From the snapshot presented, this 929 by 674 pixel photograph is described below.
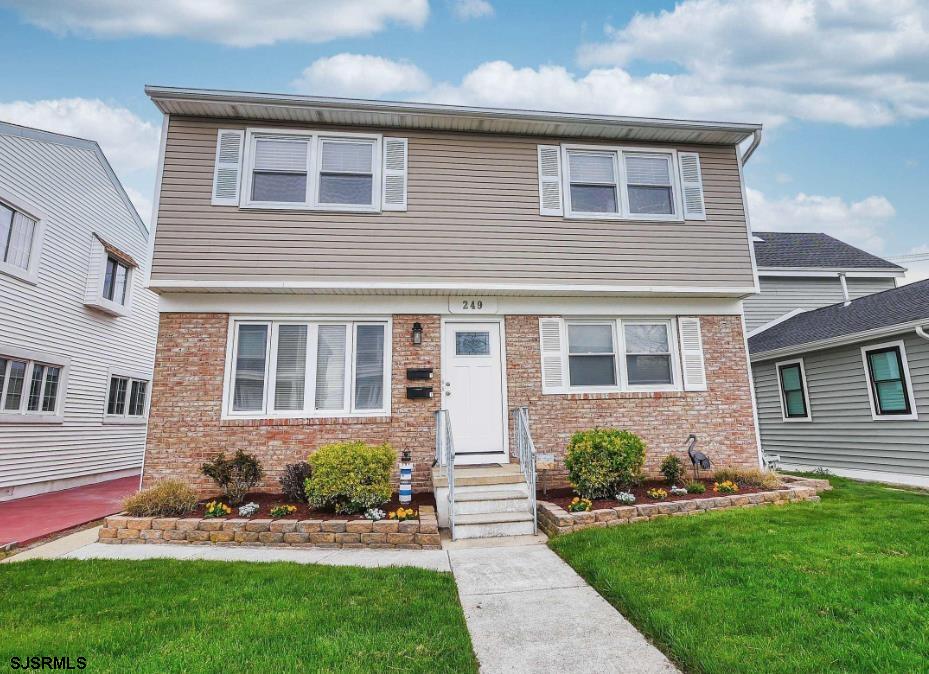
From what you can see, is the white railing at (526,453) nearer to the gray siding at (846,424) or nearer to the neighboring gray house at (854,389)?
the neighboring gray house at (854,389)

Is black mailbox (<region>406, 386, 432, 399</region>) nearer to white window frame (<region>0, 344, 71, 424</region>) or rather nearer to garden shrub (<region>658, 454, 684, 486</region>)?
garden shrub (<region>658, 454, 684, 486</region>)

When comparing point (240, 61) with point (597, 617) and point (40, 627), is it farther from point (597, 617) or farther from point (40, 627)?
point (597, 617)

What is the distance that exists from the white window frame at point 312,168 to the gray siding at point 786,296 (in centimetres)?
1234

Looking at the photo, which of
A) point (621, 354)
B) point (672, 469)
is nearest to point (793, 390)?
point (621, 354)

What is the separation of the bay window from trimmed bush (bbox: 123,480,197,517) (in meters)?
1.51

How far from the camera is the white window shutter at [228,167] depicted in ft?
24.1

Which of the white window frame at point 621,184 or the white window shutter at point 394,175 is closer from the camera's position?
the white window shutter at point 394,175

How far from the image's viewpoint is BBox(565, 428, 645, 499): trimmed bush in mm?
6156

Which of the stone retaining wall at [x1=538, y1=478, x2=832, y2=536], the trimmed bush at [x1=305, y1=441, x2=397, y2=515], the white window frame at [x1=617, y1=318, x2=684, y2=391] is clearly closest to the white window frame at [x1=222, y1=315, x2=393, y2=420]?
the trimmed bush at [x1=305, y1=441, x2=397, y2=515]

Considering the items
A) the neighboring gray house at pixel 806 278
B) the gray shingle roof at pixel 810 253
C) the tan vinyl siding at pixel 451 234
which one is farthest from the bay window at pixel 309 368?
the gray shingle roof at pixel 810 253

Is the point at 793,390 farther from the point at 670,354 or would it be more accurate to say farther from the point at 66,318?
the point at 66,318

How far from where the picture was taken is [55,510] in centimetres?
757

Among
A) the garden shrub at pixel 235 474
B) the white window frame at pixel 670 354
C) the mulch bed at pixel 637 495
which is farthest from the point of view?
the white window frame at pixel 670 354

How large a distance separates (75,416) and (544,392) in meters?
10.5
